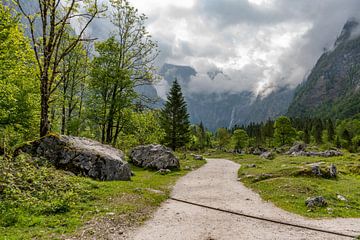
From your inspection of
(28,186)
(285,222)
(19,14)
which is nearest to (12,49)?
(19,14)

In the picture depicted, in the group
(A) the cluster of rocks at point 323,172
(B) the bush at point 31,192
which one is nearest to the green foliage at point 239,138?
(A) the cluster of rocks at point 323,172

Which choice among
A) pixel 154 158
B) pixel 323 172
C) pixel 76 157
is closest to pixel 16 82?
pixel 76 157

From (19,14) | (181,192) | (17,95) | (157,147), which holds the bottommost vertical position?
(181,192)

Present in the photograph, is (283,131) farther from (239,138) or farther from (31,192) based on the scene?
(31,192)

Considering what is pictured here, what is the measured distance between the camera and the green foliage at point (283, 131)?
330 feet

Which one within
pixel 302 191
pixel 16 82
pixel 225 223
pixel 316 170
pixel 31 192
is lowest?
pixel 225 223

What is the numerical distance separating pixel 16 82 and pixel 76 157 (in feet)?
50.1

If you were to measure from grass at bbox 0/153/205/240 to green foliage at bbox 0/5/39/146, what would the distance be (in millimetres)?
6515

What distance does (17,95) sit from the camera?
29.0 m

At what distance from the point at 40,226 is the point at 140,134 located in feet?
90.9

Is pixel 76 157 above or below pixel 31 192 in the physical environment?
above

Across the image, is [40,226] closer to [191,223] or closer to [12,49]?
[191,223]

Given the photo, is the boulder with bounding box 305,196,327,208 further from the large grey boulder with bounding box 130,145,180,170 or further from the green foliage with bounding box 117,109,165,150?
the green foliage with bounding box 117,109,165,150

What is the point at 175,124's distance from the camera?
66.8m
